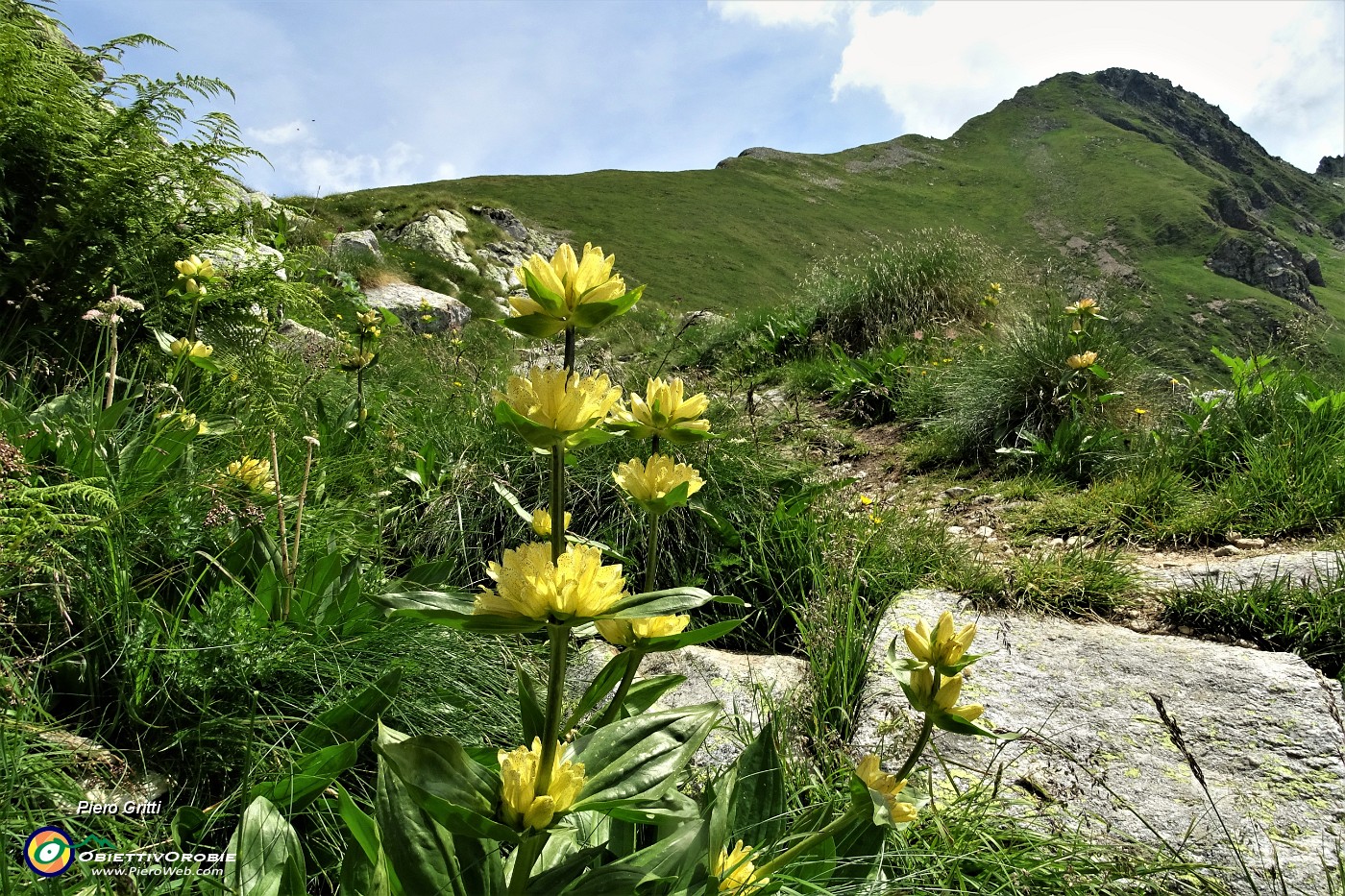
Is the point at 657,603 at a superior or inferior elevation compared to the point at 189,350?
inferior

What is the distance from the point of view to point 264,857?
116cm

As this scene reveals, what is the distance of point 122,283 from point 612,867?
308 cm

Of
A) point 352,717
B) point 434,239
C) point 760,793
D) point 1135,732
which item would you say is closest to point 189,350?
point 352,717

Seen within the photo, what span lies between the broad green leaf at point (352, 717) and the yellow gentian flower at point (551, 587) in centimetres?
85

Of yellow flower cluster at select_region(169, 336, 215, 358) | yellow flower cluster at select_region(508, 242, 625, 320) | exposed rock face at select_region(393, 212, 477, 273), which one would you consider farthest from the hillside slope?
yellow flower cluster at select_region(508, 242, 625, 320)

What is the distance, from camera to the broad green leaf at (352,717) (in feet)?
4.95

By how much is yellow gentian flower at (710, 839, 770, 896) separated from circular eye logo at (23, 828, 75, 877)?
102 cm

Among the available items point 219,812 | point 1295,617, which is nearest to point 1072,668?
point 1295,617

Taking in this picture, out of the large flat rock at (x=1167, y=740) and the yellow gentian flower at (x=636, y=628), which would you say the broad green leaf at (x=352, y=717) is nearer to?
the yellow gentian flower at (x=636, y=628)

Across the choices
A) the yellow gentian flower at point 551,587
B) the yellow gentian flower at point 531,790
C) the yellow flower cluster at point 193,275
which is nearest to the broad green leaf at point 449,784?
the yellow gentian flower at point 531,790

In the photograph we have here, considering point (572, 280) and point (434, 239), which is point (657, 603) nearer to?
point (572, 280)

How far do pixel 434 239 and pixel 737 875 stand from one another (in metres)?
19.4

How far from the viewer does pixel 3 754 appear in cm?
116

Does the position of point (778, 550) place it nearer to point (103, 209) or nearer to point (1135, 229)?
point (103, 209)
